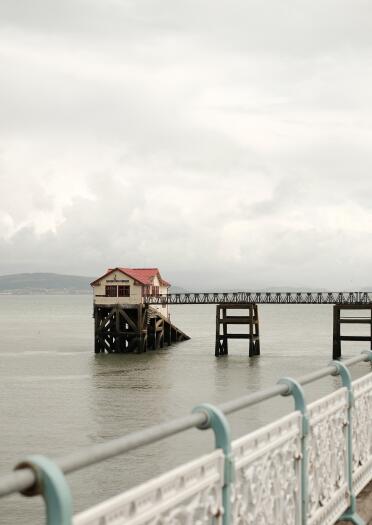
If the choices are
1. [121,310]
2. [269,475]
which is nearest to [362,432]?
[269,475]

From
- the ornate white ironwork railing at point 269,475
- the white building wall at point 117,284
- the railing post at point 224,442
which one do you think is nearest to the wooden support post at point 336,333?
the white building wall at point 117,284

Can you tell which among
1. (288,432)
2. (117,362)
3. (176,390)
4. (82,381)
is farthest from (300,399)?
(117,362)

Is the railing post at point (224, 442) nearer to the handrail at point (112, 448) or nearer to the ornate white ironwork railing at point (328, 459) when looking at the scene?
the handrail at point (112, 448)

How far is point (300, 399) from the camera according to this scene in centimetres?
449

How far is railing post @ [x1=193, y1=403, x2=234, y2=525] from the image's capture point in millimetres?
3416

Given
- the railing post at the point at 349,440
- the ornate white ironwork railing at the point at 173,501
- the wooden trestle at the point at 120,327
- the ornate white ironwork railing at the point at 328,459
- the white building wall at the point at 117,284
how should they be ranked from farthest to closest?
the white building wall at the point at 117,284
the wooden trestle at the point at 120,327
the railing post at the point at 349,440
the ornate white ironwork railing at the point at 328,459
the ornate white ironwork railing at the point at 173,501

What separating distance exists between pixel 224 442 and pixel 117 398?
2396 cm

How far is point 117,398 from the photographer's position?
88.0 ft

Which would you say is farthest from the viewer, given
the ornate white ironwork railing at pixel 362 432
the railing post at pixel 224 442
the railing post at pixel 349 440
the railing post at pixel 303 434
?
the ornate white ironwork railing at pixel 362 432

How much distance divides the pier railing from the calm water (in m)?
8.58

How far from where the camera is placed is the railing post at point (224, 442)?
342 centimetres

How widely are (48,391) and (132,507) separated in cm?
2758

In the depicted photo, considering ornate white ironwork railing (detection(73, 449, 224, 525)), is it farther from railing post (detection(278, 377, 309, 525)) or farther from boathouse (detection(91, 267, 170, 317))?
boathouse (detection(91, 267, 170, 317))

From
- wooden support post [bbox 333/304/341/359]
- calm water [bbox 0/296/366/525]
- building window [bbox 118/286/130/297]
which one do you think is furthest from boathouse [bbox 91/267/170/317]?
wooden support post [bbox 333/304/341/359]
